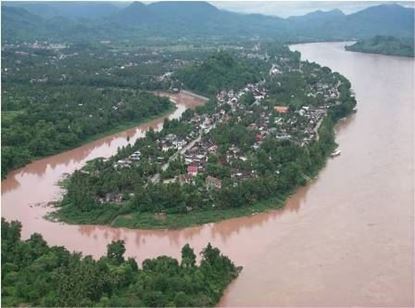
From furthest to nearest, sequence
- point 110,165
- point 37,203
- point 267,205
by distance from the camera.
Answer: point 110,165 → point 37,203 → point 267,205

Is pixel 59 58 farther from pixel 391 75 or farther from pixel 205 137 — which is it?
pixel 205 137

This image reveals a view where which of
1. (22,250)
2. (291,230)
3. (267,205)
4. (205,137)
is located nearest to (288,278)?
(291,230)

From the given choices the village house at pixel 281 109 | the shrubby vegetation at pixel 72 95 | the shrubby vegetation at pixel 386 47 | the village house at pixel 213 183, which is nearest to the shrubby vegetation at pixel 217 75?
the shrubby vegetation at pixel 72 95

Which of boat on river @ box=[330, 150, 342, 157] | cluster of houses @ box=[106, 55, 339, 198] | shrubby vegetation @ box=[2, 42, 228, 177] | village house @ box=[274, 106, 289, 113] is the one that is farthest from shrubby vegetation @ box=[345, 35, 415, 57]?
boat on river @ box=[330, 150, 342, 157]

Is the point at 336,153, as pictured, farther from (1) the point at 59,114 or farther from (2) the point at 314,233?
(1) the point at 59,114

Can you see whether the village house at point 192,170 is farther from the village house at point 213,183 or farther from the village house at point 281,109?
the village house at point 281,109
